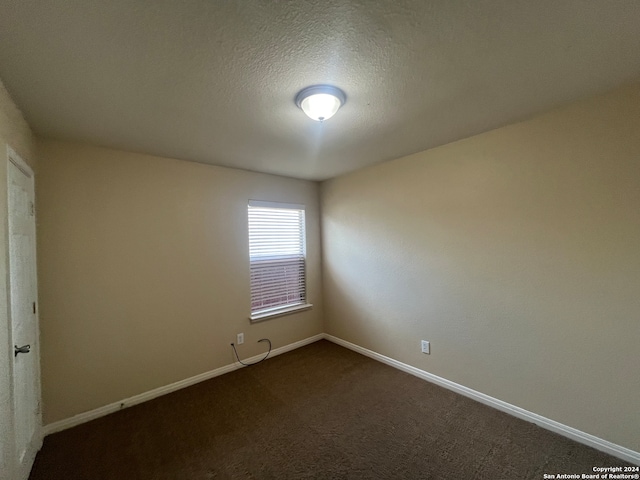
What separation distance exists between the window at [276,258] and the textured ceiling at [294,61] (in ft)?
4.62

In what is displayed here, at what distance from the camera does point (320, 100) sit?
1.58 meters

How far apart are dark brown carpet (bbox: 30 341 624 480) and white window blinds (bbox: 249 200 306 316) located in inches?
42.1

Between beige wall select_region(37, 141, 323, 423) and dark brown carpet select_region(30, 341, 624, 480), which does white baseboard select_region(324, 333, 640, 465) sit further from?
beige wall select_region(37, 141, 323, 423)

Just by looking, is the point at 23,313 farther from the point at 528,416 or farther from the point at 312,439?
the point at 528,416

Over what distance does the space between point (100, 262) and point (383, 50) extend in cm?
270

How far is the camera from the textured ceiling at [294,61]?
1.05 m

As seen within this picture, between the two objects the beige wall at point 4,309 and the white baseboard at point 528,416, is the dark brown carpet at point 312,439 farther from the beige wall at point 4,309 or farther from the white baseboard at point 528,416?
the beige wall at point 4,309

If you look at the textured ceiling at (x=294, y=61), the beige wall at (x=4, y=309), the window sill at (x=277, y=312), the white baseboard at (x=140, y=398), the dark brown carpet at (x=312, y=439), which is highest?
the textured ceiling at (x=294, y=61)

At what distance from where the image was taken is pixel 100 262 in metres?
2.32

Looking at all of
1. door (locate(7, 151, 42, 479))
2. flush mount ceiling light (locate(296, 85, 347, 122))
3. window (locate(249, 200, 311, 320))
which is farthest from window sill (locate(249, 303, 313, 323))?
flush mount ceiling light (locate(296, 85, 347, 122))

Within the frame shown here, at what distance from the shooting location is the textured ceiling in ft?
3.44

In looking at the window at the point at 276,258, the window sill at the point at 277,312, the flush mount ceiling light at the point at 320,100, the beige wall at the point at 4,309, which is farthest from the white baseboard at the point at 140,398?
the flush mount ceiling light at the point at 320,100

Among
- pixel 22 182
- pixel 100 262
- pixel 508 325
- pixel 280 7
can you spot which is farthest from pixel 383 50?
pixel 100 262

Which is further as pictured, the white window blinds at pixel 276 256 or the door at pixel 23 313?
the white window blinds at pixel 276 256
